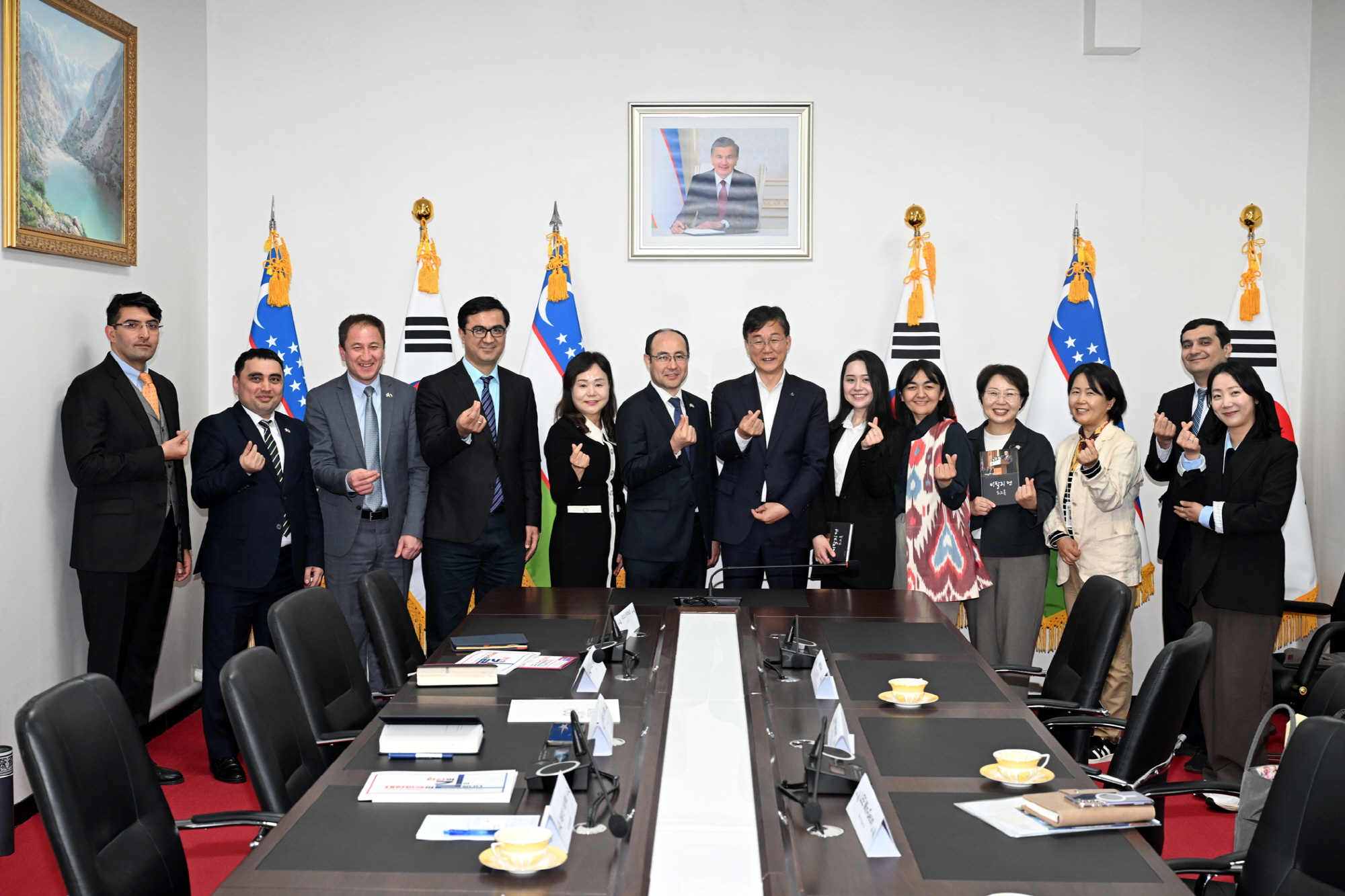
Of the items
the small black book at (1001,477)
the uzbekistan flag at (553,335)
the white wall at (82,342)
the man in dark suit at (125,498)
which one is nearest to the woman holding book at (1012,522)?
the small black book at (1001,477)

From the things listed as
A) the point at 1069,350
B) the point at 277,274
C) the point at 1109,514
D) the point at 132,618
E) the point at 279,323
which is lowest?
the point at 132,618

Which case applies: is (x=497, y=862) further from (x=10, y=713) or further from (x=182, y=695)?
(x=182, y=695)

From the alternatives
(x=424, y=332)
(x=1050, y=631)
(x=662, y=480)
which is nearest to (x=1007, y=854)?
(x=662, y=480)

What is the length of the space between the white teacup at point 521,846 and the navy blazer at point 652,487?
2797mm

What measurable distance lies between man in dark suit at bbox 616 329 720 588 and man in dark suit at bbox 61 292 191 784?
5.93 feet

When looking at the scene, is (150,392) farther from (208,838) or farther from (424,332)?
(208,838)

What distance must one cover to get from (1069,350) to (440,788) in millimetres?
4383

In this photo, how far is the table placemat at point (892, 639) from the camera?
3045mm

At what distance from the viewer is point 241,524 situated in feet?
14.1

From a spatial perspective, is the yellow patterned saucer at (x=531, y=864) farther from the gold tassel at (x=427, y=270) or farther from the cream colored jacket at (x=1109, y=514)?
the gold tassel at (x=427, y=270)

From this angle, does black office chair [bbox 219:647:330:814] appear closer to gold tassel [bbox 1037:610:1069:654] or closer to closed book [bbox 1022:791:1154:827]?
closed book [bbox 1022:791:1154:827]

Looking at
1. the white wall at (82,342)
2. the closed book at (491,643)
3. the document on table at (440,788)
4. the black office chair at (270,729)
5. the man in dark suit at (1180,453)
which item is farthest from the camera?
the man in dark suit at (1180,453)

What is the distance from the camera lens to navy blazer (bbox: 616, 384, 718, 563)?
451cm

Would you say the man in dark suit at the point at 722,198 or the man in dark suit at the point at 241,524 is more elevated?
the man in dark suit at the point at 722,198
